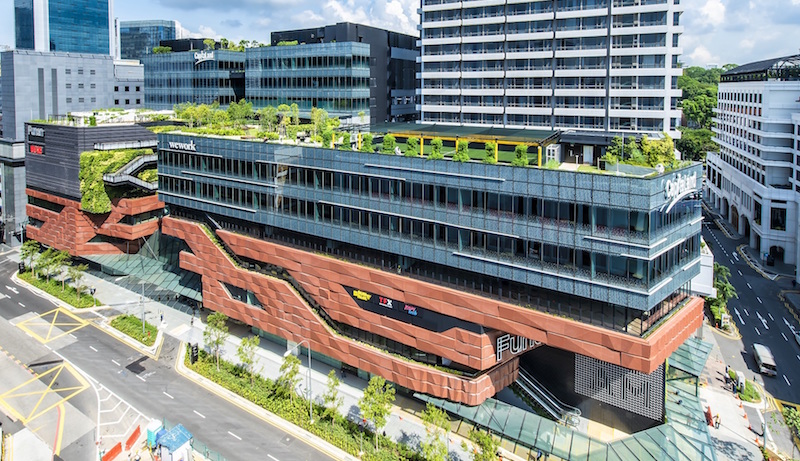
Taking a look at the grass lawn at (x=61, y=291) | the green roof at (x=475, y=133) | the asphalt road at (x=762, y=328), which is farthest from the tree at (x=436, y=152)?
the grass lawn at (x=61, y=291)

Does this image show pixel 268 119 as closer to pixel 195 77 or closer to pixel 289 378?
pixel 289 378

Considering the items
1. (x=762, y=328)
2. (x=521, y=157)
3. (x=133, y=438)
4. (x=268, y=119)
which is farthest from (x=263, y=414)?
(x=762, y=328)

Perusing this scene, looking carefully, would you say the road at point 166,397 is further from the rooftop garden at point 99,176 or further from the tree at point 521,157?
the tree at point 521,157

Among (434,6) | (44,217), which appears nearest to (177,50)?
(44,217)

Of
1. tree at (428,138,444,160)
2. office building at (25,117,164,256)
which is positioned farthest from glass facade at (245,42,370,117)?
tree at (428,138,444,160)

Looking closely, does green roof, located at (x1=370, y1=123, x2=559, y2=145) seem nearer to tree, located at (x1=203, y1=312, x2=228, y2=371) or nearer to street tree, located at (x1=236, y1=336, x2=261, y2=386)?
street tree, located at (x1=236, y1=336, x2=261, y2=386)

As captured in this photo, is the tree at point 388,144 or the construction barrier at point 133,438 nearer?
the construction barrier at point 133,438

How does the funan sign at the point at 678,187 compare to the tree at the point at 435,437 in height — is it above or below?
above
